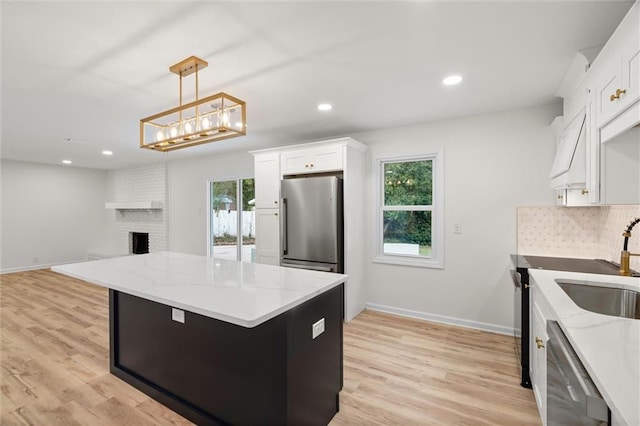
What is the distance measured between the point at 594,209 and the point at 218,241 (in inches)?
220

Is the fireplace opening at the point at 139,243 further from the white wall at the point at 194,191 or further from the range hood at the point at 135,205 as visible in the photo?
the white wall at the point at 194,191

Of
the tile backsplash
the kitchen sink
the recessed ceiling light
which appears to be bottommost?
the kitchen sink

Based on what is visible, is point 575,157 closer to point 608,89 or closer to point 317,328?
point 608,89

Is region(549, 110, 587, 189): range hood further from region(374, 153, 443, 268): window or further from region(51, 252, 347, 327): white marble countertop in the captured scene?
region(51, 252, 347, 327): white marble countertop

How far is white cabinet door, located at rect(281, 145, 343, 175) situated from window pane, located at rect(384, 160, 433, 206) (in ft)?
2.51

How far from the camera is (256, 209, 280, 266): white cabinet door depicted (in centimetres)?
406

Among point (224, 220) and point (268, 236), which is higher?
point (224, 220)

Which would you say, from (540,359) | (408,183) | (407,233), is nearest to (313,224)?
(407,233)

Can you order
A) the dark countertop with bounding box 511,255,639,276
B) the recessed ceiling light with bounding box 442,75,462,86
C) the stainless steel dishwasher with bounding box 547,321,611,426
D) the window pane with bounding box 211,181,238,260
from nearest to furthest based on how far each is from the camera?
the stainless steel dishwasher with bounding box 547,321,611,426 < the dark countertop with bounding box 511,255,639,276 < the recessed ceiling light with bounding box 442,75,462,86 < the window pane with bounding box 211,181,238,260

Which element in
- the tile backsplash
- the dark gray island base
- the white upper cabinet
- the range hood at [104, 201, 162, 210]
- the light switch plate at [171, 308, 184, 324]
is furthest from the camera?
the range hood at [104, 201, 162, 210]

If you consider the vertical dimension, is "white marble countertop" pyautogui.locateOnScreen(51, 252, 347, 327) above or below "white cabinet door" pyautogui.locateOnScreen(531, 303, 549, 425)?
above

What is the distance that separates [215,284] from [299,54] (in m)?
1.63

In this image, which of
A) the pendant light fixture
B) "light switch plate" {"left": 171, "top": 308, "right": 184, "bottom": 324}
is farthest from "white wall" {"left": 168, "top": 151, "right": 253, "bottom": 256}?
"light switch plate" {"left": 171, "top": 308, "right": 184, "bottom": 324}

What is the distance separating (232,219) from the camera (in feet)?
19.0
